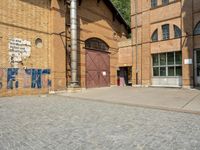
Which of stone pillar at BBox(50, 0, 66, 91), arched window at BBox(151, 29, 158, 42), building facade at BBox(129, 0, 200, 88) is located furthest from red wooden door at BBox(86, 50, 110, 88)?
arched window at BBox(151, 29, 158, 42)

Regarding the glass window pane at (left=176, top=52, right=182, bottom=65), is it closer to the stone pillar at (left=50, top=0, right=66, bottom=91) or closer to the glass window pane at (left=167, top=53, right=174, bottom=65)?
the glass window pane at (left=167, top=53, right=174, bottom=65)

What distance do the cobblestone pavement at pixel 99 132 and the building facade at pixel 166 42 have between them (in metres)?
12.9

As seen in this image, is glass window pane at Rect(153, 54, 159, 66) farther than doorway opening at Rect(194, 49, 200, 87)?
Yes

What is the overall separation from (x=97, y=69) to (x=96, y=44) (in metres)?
2.65

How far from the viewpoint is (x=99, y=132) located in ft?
18.9

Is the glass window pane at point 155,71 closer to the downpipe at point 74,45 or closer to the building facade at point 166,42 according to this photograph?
the building facade at point 166,42

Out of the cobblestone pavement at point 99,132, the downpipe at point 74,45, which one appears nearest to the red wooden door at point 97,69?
the downpipe at point 74,45

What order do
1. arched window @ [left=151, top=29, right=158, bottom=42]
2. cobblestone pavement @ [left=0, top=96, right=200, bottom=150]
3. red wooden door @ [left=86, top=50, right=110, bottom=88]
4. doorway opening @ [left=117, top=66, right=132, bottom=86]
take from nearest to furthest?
cobblestone pavement @ [left=0, top=96, right=200, bottom=150] < red wooden door @ [left=86, top=50, right=110, bottom=88] < arched window @ [left=151, top=29, right=158, bottom=42] < doorway opening @ [left=117, top=66, right=132, bottom=86]

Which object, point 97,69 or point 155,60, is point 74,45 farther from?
point 155,60

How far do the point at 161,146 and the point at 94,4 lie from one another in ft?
65.3

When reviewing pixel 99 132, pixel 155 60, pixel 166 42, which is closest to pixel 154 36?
pixel 166 42

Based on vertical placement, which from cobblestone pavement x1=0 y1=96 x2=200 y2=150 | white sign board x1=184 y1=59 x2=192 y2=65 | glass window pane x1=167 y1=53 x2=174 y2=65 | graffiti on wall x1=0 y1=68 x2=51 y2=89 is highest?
glass window pane x1=167 y1=53 x2=174 y2=65

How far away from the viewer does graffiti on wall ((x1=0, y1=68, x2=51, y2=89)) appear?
14664 mm

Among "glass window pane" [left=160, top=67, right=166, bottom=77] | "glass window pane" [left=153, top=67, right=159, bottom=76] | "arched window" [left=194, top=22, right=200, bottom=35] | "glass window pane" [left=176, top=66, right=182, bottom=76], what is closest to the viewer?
"arched window" [left=194, top=22, right=200, bottom=35]
